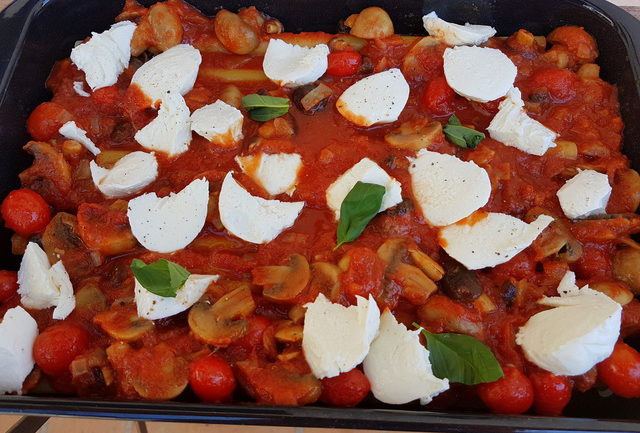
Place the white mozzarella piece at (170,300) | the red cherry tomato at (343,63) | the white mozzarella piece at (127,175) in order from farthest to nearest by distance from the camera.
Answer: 1. the red cherry tomato at (343,63)
2. the white mozzarella piece at (127,175)
3. the white mozzarella piece at (170,300)

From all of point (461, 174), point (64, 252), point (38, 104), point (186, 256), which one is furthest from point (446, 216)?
point (38, 104)

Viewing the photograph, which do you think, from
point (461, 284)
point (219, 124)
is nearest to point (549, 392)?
point (461, 284)

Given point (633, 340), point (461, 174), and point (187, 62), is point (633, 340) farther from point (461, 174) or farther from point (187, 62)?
point (187, 62)

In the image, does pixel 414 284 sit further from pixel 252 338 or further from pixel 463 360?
pixel 252 338

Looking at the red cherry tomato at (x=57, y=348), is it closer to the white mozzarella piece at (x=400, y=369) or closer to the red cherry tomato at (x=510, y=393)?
the white mozzarella piece at (x=400, y=369)

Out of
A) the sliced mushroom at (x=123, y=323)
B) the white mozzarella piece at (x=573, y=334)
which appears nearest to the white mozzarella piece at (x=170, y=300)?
the sliced mushroom at (x=123, y=323)

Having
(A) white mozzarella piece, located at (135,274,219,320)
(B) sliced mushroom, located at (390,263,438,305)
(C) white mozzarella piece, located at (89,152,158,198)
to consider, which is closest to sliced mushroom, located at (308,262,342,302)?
(B) sliced mushroom, located at (390,263,438,305)
